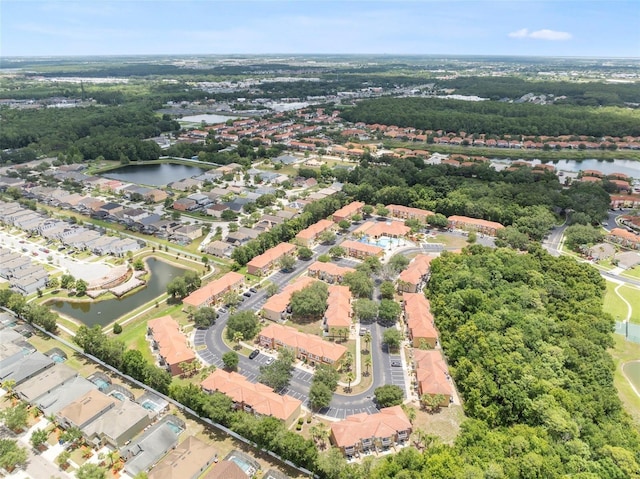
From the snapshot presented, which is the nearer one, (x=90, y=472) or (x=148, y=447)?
(x=90, y=472)

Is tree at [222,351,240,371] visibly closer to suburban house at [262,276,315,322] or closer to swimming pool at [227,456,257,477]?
suburban house at [262,276,315,322]

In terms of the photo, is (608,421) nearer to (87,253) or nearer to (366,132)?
(87,253)

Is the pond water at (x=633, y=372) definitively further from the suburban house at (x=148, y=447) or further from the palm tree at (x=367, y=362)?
the suburban house at (x=148, y=447)

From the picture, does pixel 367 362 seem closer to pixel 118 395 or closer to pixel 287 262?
pixel 287 262

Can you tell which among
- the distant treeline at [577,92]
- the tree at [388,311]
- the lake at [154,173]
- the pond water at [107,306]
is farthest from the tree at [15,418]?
the distant treeline at [577,92]

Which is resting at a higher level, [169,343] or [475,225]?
[169,343]

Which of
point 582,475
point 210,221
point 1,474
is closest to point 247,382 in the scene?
point 1,474

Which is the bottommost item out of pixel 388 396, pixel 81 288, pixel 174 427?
pixel 174 427

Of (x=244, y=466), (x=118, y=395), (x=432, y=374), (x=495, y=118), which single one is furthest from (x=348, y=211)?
(x=495, y=118)
